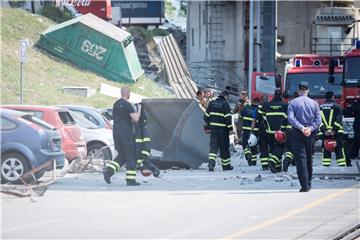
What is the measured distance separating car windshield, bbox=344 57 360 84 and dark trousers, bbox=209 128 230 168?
5.72 meters

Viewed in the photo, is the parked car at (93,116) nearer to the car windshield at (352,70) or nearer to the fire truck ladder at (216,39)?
the car windshield at (352,70)

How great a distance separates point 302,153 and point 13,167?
4.99 meters

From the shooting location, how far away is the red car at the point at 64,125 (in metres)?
20.5

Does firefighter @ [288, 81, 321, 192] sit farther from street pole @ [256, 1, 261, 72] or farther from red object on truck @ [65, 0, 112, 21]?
red object on truck @ [65, 0, 112, 21]

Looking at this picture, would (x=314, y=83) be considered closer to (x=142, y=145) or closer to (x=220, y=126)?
(x=220, y=126)

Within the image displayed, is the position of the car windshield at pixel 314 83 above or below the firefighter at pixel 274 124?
above

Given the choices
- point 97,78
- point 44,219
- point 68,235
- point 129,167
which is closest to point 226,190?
point 129,167

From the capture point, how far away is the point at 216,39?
59.8 metres

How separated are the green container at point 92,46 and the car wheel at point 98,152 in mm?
16139

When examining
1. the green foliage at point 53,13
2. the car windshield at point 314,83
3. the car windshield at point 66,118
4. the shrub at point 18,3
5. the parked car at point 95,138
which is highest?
the shrub at point 18,3

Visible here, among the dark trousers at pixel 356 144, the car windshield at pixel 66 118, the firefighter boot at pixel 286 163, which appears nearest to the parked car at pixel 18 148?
the car windshield at pixel 66 118

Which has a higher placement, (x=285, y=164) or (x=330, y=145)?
(x=330, y=145)

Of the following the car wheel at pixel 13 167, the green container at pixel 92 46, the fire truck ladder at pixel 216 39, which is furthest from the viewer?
the fire truck ladder at pixel 216 39

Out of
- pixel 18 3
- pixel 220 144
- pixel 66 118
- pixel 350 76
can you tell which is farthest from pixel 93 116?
pixel 18 3
